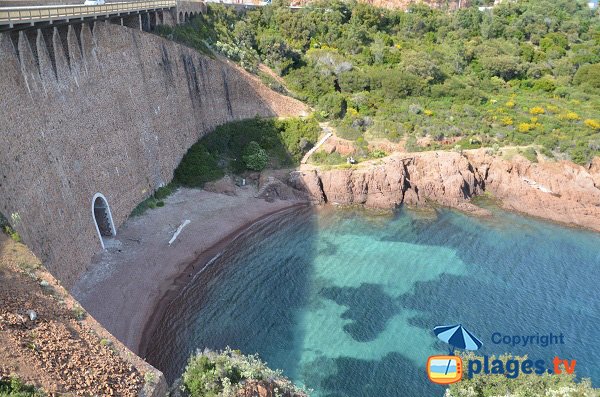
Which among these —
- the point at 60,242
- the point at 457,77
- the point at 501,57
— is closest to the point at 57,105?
the point at 60,242

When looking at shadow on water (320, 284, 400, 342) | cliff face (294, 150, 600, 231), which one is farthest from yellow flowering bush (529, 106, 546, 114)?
shadow on water (320, 284, 400, 342)

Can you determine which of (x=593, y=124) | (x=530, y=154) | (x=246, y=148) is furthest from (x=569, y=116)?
(x=246, y=148)

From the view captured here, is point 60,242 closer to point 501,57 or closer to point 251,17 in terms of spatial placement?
point 251,17

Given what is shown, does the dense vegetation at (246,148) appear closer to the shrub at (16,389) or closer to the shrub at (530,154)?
the shrub at (530,154)

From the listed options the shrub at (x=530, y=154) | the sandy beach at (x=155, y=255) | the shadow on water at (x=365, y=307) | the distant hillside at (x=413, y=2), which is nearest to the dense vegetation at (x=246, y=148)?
the sandy beach at (x=155, y=255)

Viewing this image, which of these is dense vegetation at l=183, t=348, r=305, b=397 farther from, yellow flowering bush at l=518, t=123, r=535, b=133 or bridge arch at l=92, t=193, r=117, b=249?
yellow flowering bush at l=518, t=123, r=535, b=133

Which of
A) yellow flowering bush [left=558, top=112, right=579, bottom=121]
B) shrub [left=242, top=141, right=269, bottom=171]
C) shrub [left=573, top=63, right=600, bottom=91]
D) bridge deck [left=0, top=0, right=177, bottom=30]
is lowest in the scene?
shrub [left=242, top=141, right=269, bottom=171]
